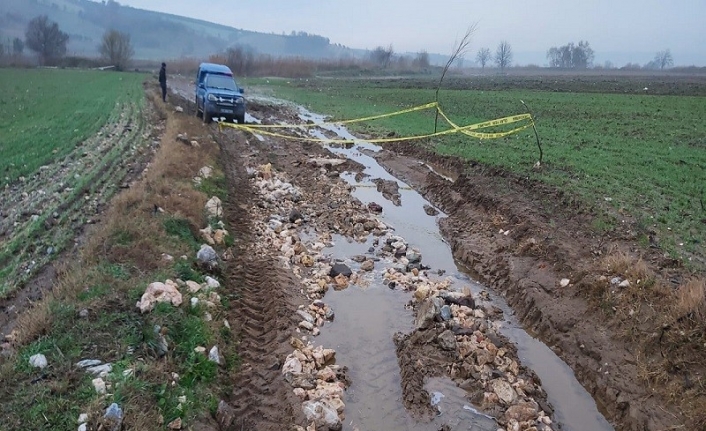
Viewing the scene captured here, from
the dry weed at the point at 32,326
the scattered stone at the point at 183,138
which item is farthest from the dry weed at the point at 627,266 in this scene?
the scattered stone at the point at 183,138

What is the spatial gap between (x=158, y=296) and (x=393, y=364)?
313 centimetres

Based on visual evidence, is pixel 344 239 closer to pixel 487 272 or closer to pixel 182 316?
pixel 487 272

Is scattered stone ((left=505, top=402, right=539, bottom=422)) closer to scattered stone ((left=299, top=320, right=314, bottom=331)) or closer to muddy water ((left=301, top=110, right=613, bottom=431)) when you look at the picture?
muddy water ((left=301, top=110, right=613, bottom=431))

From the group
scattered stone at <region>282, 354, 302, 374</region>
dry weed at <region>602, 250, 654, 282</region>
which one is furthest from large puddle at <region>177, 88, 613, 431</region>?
dry weed at <region>602, 250, 654, 282</region>

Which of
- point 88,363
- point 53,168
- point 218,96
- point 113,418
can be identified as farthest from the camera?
point 218,96

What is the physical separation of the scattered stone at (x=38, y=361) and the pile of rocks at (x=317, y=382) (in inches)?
99.7

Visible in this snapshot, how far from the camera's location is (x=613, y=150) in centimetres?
1566

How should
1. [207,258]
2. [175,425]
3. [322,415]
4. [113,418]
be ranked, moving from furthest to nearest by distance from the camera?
[207,258] < [322,415] < [175,425] < [113,418]

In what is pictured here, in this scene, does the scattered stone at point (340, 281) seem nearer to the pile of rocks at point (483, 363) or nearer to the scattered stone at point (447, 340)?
the pile of rocks at point (483, 363)

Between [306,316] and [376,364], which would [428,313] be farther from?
[306,316]

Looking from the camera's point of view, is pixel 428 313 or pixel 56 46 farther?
pixel 56 46

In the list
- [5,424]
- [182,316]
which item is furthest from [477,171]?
[5,424]

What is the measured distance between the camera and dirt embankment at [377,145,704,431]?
568 cm

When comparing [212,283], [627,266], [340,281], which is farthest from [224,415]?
[627,266]
